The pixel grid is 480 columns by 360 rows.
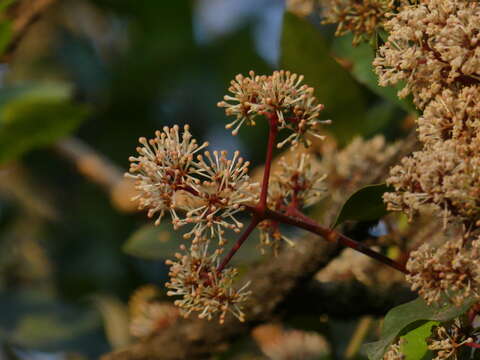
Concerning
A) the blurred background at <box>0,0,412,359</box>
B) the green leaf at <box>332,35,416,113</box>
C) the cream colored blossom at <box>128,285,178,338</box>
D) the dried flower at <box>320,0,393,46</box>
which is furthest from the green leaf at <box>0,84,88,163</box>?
the dried flower at <box>320,0,393,46</box>

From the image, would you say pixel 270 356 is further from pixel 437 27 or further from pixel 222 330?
pixel 437 27

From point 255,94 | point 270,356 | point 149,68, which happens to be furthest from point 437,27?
point 149,68

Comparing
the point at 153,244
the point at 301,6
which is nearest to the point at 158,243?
the point at 153,244

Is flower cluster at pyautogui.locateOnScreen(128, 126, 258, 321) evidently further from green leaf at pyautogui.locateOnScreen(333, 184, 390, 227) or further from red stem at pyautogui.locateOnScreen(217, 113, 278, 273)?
green leaf at pyautogui.locateOnScreen(333, 184, 390, 227)

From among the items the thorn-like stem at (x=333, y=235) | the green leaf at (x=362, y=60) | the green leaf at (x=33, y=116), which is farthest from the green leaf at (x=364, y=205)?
the green leaf at (x=33, y=116)

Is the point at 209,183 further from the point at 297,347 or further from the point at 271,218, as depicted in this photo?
the point at 297,347

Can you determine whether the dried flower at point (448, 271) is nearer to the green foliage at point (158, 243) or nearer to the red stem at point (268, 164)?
the red stem at point (268, 164)
